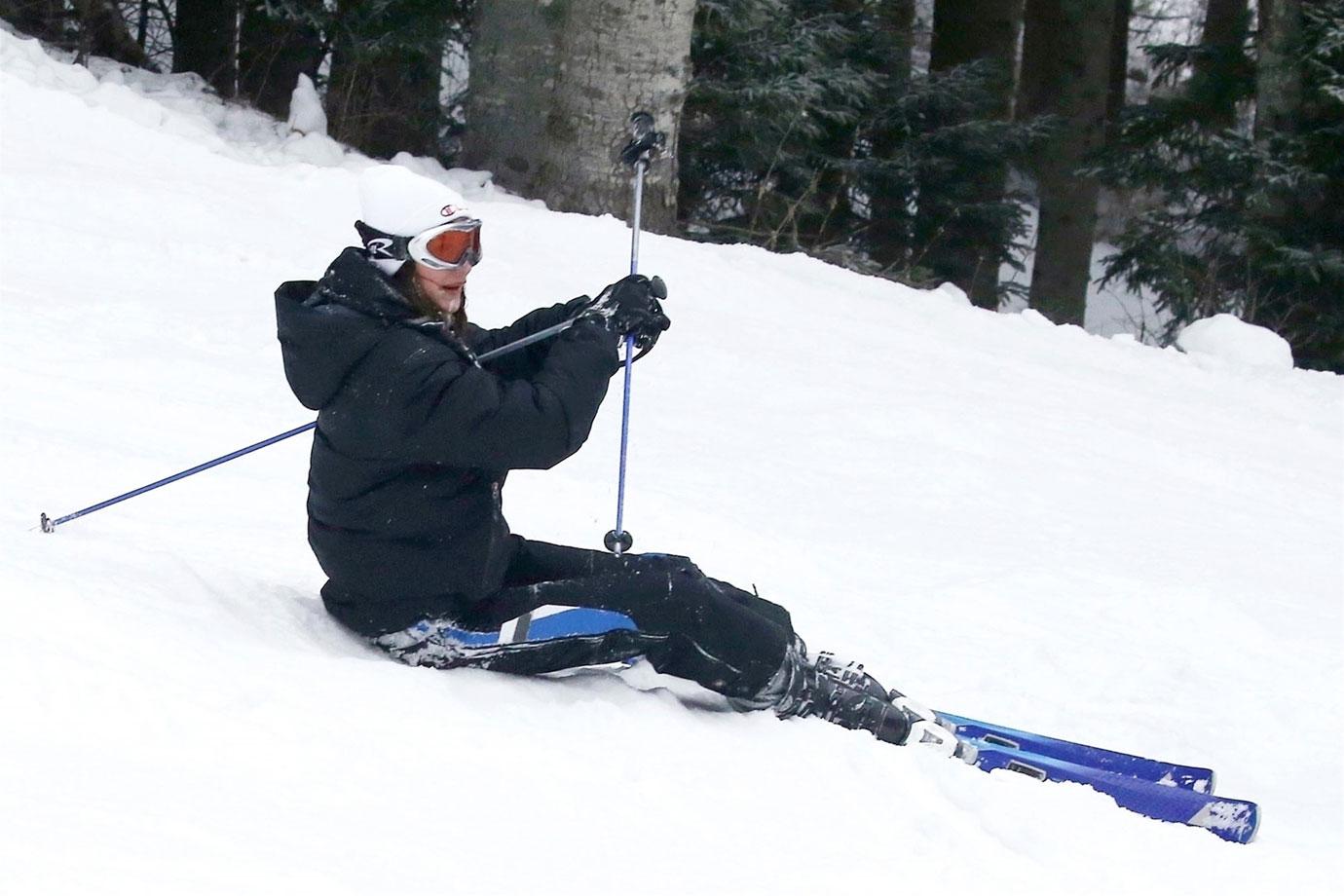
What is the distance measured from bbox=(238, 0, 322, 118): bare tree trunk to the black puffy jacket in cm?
976

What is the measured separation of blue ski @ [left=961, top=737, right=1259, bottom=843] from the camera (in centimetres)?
437

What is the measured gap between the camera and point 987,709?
5277mm

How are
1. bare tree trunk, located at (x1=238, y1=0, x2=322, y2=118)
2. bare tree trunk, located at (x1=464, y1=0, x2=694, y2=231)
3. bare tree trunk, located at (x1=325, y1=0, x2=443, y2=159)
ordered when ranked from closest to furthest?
bare tree trunk, located at (x1=464, y1=0, x2=694, y2=231), bare tree trunk, located at (x1=325, y1=0, x2=443, y2=159), bare tree trunk, located at (x1=238, y1=0, x2=322, y2=118)

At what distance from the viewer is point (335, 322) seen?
3.80 metres

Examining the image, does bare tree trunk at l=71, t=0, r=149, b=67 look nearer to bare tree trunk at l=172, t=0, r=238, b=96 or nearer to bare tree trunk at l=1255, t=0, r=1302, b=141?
bare tree trunk at l=172, t=0, r=238, b=96

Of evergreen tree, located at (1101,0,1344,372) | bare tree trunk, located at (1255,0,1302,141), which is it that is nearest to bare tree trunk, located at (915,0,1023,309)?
evergreen tree, located at (1101,0,1344,372)

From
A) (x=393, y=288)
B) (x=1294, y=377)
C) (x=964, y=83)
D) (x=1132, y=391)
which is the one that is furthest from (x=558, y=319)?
(x=964, y=83)

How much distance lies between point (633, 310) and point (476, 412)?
0.62m

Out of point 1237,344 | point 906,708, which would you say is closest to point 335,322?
point 906,708

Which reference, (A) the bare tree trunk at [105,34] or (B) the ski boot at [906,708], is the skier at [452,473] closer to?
(B) the ski boot at [906,708]

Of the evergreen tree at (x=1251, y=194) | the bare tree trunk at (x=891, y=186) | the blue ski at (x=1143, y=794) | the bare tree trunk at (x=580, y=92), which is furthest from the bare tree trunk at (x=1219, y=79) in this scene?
the blue ski at (x=1143, y=794)

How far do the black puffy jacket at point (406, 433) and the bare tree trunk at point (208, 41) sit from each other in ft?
33.0

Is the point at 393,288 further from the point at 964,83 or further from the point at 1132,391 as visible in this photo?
the point at 964,83

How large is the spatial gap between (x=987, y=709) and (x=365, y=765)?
8.70 feet
